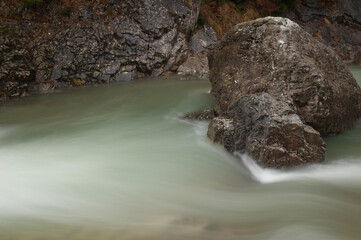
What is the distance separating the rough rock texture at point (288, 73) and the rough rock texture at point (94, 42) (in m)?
5.15

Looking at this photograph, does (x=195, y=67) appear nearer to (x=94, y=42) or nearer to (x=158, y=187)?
(x=94, y=42)

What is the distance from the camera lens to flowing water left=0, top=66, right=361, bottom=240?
2.80m

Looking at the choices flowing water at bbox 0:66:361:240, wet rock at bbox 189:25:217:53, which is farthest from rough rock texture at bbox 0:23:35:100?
wet rock at bbox 189:25:217:53

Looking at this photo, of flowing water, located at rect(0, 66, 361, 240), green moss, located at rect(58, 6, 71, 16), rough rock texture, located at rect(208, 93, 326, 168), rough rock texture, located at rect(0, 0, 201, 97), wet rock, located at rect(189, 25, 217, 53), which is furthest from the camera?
wet rock, located at rect(189, 25, 217, 53)

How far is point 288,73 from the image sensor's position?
5211 mm

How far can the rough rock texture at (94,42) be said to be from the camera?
9.42m

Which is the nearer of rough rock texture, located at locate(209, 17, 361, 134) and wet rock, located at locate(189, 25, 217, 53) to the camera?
rough rock texture, located at locate(209, 17, 361, 134)

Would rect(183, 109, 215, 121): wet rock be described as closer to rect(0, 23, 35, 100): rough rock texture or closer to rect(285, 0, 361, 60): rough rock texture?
rect(0, 23, 35, 100): rough rock texture

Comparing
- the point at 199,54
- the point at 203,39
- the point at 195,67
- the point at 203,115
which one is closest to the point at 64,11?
the point at 195,67

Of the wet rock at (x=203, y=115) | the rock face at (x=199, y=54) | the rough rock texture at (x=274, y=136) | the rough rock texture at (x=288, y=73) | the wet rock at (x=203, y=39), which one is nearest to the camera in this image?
the rough rock texture at (x=274, y=136)

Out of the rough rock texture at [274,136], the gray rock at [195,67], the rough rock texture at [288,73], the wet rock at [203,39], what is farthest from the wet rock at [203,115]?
the wet rock at [203,39]

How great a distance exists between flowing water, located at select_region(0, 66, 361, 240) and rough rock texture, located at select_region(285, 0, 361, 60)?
12.3 metres

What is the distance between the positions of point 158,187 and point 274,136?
1.41 meters

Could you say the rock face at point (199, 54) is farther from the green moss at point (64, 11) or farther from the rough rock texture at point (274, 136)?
the rough rock texture at point (274, 136)
